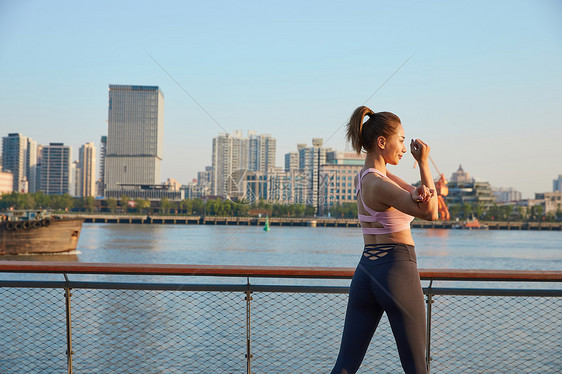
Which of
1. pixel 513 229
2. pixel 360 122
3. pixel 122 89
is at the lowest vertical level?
pixel 513 229

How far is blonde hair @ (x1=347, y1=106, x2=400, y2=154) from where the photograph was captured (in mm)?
→ 2598

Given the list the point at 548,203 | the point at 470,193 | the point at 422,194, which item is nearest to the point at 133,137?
the point at 470,193

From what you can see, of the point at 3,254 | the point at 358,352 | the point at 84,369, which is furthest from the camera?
the point at 3,254

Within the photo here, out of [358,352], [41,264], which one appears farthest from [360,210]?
[41,264]

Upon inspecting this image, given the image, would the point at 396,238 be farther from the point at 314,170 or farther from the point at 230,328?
the point at 314,170

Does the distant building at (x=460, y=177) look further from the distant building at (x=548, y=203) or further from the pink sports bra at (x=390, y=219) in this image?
the pink sports bra at (x=390, y=219)

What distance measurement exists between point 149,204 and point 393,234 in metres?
146

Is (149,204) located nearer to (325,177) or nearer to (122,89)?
(122,89)

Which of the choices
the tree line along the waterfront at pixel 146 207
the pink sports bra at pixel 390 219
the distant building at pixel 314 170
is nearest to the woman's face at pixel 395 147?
the pink sports bra at pixel 390 219

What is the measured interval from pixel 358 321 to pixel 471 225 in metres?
127

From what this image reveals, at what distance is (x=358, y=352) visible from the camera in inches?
108

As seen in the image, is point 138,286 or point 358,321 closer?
point 358,321

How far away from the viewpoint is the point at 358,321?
2719 mm

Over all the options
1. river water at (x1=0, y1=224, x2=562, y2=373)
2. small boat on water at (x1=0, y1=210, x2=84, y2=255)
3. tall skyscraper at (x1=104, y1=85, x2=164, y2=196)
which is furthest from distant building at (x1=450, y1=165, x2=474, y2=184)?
small boat on water at (x1=0, y1=210, x2=84, y2=255)
